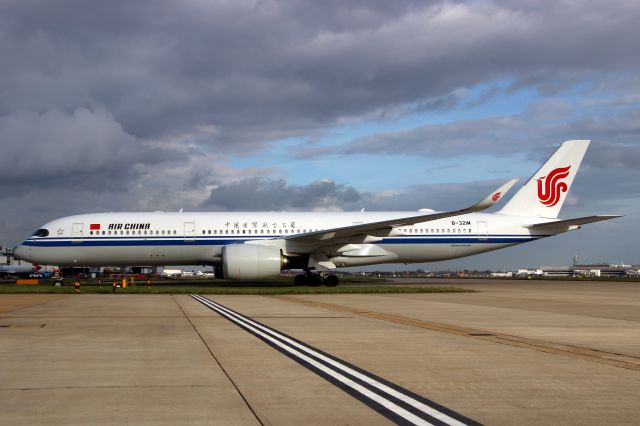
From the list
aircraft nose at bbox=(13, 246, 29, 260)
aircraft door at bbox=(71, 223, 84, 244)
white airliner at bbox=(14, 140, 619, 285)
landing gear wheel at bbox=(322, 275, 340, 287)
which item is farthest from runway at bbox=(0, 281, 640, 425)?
aircraft nose at bbox=(13, 246, 29, 260)

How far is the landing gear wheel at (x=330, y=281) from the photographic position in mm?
31766

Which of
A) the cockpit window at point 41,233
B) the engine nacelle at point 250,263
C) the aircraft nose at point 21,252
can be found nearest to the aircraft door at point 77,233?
the cockpit window at point 41,233

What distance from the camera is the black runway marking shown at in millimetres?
4848

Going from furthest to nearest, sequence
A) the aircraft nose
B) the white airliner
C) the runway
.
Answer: the aircraft nose, the white airliner, the runway

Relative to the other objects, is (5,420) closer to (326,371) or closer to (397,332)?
(326,371)

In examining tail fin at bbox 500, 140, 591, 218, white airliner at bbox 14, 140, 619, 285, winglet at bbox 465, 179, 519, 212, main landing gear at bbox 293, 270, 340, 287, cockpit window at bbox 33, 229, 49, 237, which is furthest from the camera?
tail fin at bbox 500, 140, 591, 218

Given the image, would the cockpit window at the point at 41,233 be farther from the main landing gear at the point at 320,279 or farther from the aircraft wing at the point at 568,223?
the aircraft wing at the point at 568,223

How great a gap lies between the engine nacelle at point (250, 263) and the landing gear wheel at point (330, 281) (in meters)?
4.99

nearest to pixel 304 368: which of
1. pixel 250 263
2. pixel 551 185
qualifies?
pixel 250 263

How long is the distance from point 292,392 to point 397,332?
532cm

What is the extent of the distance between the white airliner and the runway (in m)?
16.8

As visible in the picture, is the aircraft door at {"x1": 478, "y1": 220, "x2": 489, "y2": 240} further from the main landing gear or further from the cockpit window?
the cockpit window

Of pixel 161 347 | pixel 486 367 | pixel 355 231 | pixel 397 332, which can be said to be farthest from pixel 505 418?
pixel 355 231

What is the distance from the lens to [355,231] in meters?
28.1
